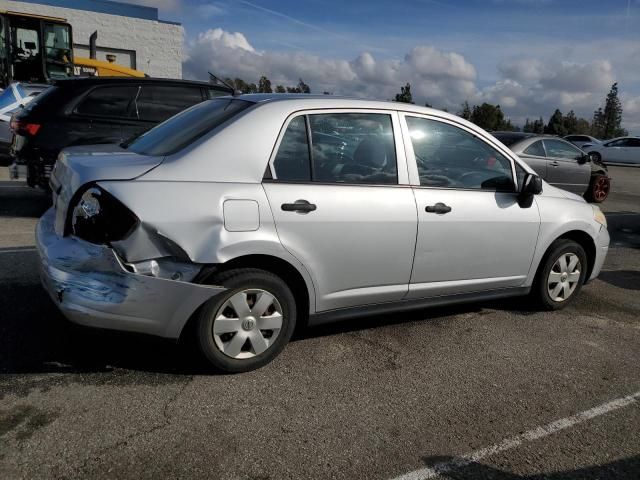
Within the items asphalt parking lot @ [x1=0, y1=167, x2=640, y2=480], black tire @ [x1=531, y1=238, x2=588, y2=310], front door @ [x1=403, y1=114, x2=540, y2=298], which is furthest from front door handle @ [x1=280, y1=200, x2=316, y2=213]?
black tire @ [x1=531, y1=238, x2=588, y2=310]

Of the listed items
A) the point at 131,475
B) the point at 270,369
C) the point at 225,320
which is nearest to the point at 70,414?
the point at 131,475

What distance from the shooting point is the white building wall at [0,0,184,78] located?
94.8ft

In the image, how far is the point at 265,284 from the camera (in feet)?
10.7

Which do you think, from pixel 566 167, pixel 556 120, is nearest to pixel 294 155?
pixel 566 167

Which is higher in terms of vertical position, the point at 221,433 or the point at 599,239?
the point at 599,239

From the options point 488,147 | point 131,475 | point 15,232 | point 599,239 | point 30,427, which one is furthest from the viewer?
point 15,232

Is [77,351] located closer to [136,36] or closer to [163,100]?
[163,100]

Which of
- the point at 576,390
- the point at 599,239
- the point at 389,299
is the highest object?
the point at 599,239

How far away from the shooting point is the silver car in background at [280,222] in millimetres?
2986

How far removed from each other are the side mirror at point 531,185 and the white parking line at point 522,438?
5.24 feet

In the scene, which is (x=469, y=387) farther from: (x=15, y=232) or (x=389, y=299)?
(x=15, y=232)

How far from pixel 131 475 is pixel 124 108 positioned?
589 centimetres

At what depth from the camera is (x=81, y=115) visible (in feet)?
22.9

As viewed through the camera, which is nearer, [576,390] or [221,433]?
[221,433]
